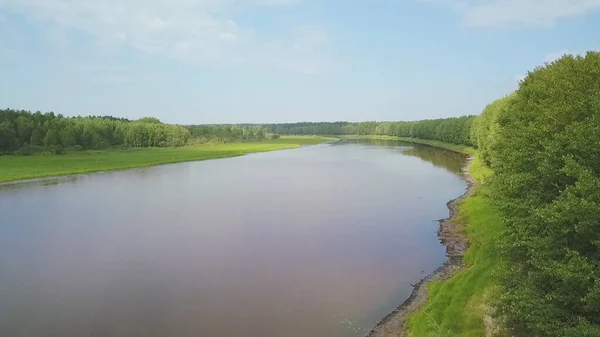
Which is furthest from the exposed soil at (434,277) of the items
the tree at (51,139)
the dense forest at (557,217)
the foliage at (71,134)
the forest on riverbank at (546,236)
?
the foliage at (71,134)

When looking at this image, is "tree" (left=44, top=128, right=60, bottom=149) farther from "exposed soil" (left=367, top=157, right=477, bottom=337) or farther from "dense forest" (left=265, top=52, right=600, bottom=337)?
"dense forest" (left=265, top=52, right=600, bottom=337)

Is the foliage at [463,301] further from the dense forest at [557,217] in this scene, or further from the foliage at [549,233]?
the dense forest at [557,217]

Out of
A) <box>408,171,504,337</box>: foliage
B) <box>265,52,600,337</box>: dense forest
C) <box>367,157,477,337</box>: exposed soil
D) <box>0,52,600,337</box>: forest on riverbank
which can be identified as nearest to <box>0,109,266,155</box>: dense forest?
<box>367,157,477,337</box>: exposed soil

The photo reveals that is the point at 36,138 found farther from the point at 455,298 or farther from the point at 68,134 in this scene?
the point at 455,298

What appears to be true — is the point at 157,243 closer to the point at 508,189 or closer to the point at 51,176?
the point at 508,189

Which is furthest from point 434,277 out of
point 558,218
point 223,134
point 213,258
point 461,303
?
point 223,134

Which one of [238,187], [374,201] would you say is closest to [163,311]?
[374,201]
